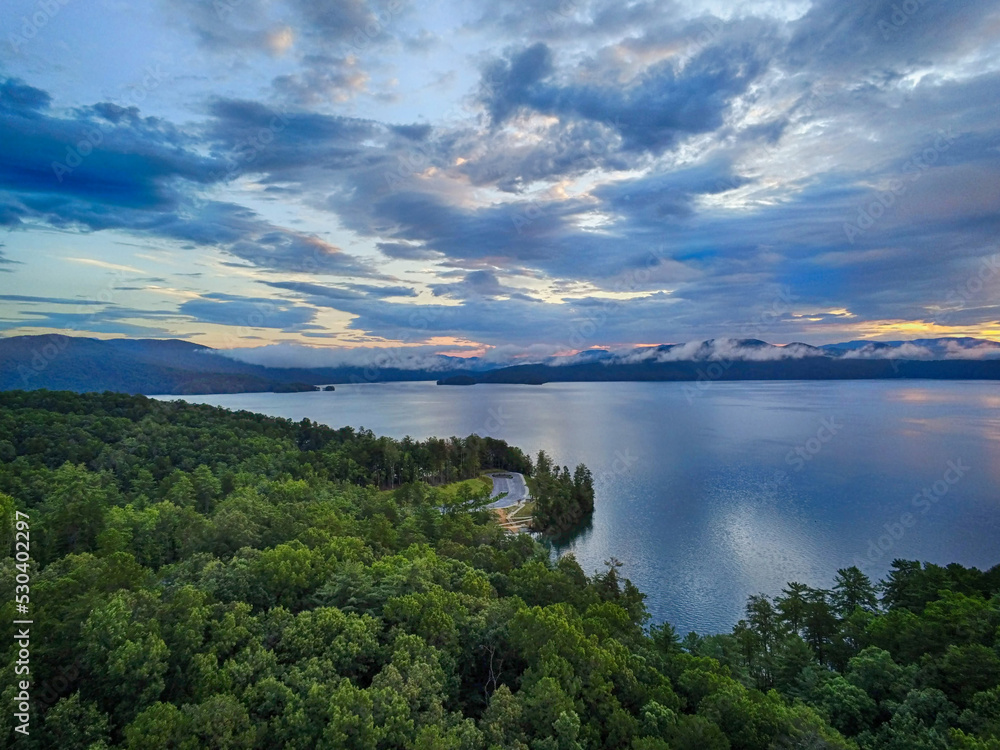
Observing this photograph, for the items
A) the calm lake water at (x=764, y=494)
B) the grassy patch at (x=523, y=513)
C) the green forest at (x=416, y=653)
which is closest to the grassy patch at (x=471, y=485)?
the grassy patch at (x=523, y=513)

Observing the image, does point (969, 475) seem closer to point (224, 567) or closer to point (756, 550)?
point (756, 550)

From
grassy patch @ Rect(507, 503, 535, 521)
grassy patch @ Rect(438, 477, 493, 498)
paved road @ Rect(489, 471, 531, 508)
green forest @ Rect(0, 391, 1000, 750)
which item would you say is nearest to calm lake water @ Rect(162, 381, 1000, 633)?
grassy patch @ Rect(507, 503, 535, 521)

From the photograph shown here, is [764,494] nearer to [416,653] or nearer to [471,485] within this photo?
[471,485]

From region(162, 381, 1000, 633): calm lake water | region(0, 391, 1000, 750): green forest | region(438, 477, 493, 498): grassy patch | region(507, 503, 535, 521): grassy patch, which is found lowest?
region(507, 503, 535, 521): grassy patch

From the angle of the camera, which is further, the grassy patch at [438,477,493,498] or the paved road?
the grassy patch at [438,477,493,498]

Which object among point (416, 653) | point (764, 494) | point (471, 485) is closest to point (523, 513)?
point (471, 485)

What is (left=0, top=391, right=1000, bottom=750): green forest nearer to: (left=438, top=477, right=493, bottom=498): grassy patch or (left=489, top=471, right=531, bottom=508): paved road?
(left=489, top=471, right=531, bottom=508): paved road

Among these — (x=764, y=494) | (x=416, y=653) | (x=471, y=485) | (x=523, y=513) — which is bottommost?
(x=523, y=513)
